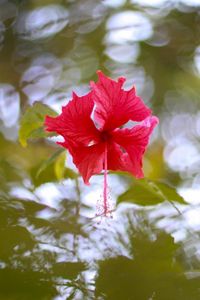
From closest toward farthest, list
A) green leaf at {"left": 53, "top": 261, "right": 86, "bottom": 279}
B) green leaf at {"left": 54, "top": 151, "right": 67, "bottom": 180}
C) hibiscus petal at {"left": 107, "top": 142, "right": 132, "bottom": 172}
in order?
1. green leaf at {"left": 53, "top": 261, "right": 86, "bottom": 279}
2. hibiscus petal at {"left": 107, "top": 142, "right": 132, "bottom": 172}
3. green leaf at {"left": 54, "top": 151, "right": 67, "bottom": 180}

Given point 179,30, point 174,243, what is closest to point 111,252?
point 174,243

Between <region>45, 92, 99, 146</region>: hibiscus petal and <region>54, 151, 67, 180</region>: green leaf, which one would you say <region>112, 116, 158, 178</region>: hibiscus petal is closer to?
<region>45, 92, 99, 146</region>: hibiscus petal

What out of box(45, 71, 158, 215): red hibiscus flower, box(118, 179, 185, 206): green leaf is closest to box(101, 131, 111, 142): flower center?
box(45, 71, 158, 215): red hibiscus flower

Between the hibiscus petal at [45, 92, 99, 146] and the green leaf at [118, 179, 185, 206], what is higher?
the hibiscus petal at [45, 92, 99, 146]

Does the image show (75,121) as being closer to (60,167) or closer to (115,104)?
(115,104)

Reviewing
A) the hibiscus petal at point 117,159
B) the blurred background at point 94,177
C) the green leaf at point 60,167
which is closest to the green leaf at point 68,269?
the blurred background at point 94,177

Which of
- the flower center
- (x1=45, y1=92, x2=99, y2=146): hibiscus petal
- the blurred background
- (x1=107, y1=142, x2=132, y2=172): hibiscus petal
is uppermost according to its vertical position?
(x1=45, y1=92, x2=99, y2=146): hibiscus petal

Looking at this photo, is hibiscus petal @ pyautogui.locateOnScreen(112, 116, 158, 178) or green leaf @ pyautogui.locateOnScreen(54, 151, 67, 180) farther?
green leaf @ pyautogui.locateOnScreen(54, 151, 67, 180)
